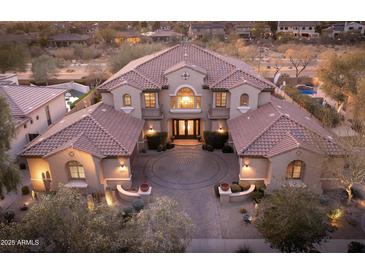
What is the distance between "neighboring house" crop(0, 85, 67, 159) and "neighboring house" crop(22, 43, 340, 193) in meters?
3.13

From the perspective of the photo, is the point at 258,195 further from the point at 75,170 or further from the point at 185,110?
the point at 75,170

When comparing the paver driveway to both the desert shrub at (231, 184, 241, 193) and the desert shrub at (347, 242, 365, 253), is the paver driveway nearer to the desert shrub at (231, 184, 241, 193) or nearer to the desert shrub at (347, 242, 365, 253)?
the desert shrub at (231, 184, 241, 193)

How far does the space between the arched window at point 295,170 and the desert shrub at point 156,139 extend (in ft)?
39.4

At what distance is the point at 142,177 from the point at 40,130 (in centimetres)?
1174

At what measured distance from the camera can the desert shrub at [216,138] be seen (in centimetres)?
2795

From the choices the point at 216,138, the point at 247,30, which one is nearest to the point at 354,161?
the point at 216,138

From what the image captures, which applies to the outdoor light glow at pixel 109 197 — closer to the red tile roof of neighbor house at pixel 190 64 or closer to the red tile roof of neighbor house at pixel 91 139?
the red tile roof of neighbor house at pixel 91 139

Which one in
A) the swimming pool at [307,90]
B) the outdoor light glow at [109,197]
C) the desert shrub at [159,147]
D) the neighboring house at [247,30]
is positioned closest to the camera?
the outdoor light glow at [109,197]

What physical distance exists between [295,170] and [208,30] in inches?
2600

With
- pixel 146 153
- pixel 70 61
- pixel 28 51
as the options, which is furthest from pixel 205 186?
pixel 70 61

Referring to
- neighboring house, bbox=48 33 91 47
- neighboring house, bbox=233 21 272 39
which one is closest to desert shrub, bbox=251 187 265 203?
neighboring house, bbox=48 33 91 47

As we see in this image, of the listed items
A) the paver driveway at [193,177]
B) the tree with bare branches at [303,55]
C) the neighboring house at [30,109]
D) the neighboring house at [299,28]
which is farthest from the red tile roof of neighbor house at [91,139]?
the tree with bare branches at [303,55]

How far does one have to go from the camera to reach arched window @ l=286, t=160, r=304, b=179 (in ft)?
67.9

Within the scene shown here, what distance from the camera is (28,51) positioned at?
43.2 m
